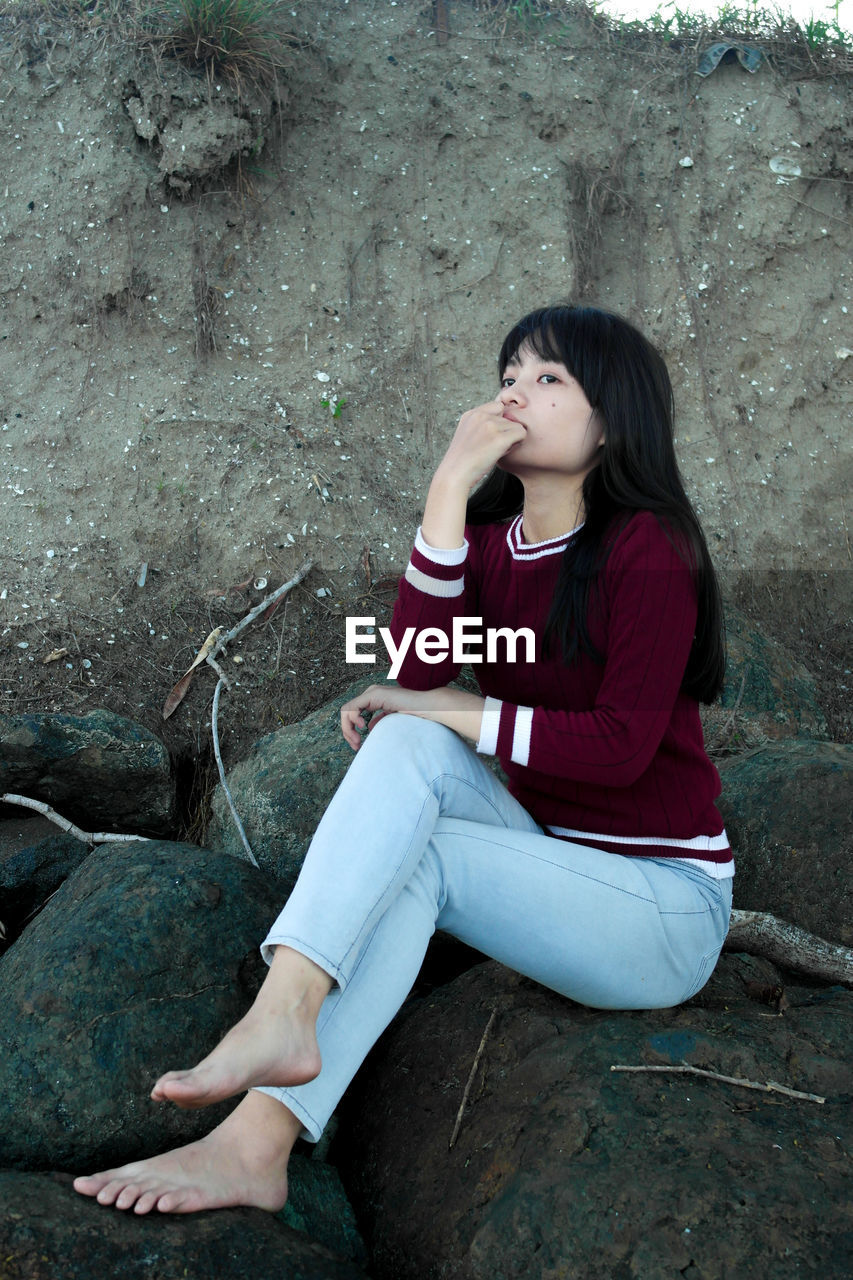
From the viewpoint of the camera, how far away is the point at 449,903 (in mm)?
2066

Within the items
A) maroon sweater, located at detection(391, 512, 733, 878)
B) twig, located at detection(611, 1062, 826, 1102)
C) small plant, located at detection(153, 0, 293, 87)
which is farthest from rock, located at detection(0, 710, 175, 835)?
small plant, located at detection(153, 0, 293, 87)

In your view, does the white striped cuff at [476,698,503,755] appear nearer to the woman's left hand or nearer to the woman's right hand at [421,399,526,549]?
the woman's left hand

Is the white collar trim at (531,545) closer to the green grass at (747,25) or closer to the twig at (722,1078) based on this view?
the twig at (722,1078)

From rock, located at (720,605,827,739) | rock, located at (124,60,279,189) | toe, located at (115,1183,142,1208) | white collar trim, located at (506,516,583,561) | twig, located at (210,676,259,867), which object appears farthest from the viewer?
rock, located at (124,60,279,189)

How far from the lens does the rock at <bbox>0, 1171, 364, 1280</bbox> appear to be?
60.4 inches

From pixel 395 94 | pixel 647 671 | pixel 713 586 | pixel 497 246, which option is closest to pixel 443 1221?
pixel 647 671

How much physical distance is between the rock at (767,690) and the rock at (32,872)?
2.61 metres

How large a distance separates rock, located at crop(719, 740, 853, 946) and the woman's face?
1.19 m

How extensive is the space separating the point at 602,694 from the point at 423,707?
398 millimetres

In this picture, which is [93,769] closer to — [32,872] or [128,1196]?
[32,872]

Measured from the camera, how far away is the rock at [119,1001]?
6.57 ft

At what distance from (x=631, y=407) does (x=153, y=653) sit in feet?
8.66

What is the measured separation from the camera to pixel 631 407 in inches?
90.0

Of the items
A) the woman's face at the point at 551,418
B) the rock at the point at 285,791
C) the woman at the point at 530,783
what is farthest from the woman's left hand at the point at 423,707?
the rock at the point at 285,791
